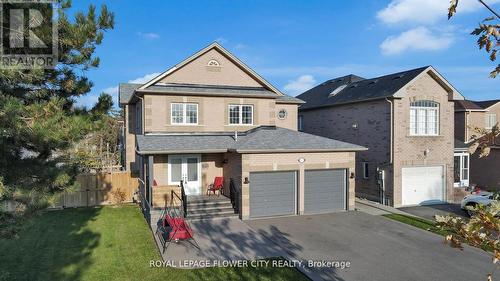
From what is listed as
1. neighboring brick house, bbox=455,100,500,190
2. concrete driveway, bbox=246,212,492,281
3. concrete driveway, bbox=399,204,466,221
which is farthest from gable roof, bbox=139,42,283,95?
neighboring brick house, bbox=455,100,500,190

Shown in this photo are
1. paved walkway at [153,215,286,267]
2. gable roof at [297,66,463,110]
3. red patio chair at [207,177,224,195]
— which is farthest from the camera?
gable roof at [297,66,463,110]

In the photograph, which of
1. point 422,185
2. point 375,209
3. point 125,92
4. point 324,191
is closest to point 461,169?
point 422,185

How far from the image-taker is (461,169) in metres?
24.6

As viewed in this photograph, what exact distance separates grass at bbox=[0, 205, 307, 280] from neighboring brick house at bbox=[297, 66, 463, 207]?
12467 millimetres

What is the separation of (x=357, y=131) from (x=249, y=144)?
8.84m

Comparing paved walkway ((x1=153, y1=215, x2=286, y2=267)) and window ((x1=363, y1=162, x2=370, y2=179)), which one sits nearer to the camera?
paved walkway ((x1=153, y1=215, x2=286, y2=267))

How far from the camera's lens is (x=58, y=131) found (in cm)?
729

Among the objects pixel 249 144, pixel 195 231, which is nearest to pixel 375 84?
pixel 249 144

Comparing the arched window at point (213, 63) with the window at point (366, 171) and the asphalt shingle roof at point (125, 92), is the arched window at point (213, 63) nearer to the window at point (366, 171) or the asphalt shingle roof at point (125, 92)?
the asphalt shingle roof at point (125, 92)

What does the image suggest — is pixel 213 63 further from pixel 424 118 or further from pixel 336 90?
pixel 424 118

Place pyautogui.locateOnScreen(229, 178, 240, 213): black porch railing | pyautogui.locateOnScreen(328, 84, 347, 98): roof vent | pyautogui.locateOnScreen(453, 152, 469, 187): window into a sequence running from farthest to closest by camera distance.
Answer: pyautogui.locateOnScreen(328, 84, 347, 98): roof vent, pyautogui.locateOnScreen(453, 152, 469, 187): window, pyautogui.locateOnScreen(229, 178, 240, 213): black porch railing

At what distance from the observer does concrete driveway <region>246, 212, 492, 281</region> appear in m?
10.1

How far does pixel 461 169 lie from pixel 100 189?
23.3 m

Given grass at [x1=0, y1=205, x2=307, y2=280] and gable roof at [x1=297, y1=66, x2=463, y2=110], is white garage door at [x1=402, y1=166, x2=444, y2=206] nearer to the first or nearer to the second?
gable roof at [x1=297, y1=66, x2=463, y2=110]
